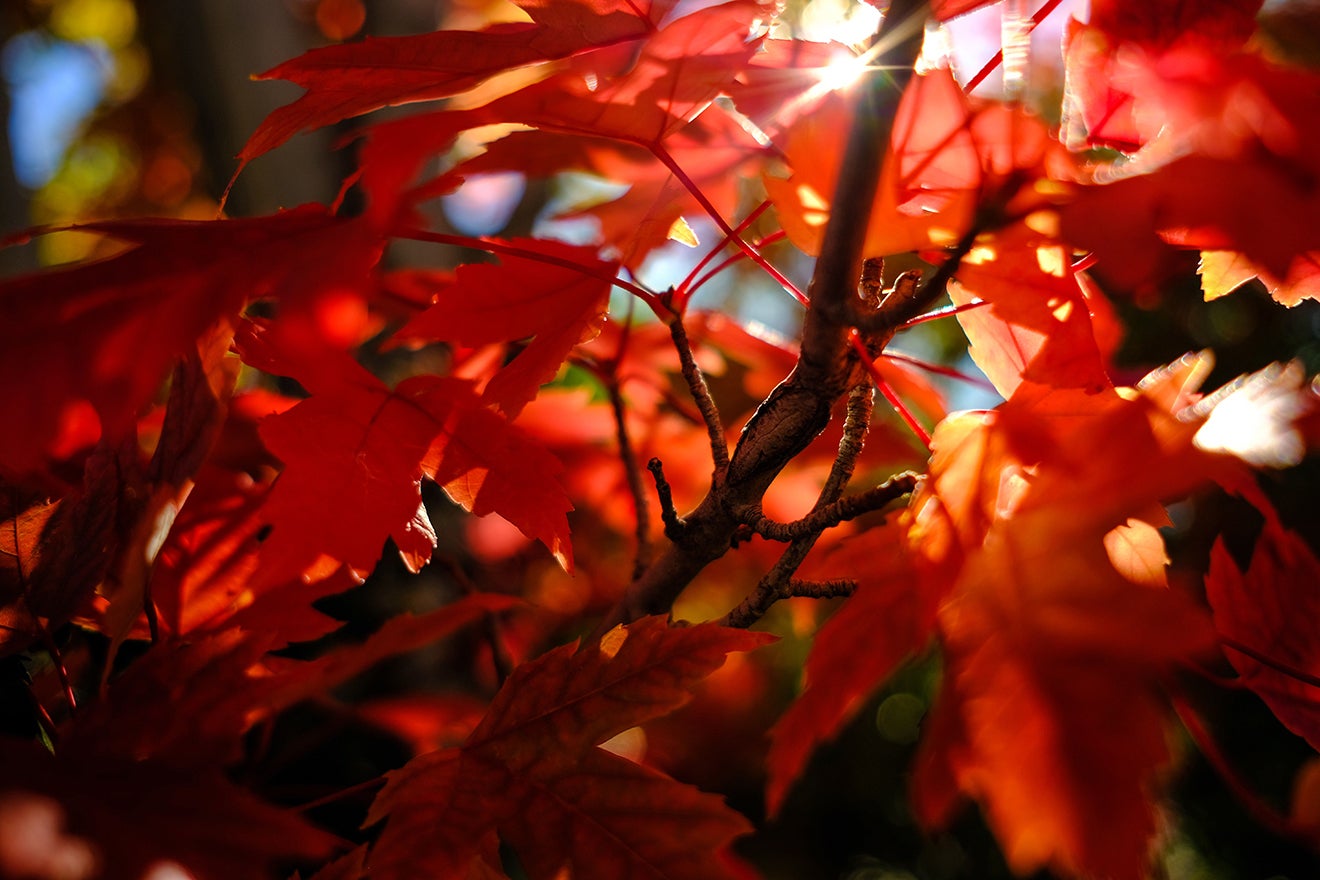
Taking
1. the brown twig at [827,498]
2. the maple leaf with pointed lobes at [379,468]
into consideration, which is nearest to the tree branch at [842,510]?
the brown twig at [827,498]

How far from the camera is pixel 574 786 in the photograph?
0.40 meters

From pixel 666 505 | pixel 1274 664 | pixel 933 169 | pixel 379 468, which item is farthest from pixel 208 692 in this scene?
pixel 1274 664

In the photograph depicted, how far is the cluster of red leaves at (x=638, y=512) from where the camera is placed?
0.94 ft

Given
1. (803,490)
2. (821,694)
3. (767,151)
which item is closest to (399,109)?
(803,490)

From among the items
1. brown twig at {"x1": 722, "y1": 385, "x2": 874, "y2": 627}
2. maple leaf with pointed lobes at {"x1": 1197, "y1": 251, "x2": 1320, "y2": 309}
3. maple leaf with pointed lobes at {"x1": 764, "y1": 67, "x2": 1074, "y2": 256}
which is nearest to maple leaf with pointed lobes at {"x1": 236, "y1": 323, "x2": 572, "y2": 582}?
brown twig at {"x1": 722, "y1": 385, "x2": 874, "y2": 627}

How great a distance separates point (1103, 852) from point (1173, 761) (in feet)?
0.14

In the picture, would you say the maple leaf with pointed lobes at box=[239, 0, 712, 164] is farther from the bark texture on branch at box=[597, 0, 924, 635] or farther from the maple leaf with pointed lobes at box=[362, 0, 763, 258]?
the bark texture on branch at box=[597, 0, 924, 635]

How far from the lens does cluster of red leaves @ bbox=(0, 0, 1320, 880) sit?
0.29m

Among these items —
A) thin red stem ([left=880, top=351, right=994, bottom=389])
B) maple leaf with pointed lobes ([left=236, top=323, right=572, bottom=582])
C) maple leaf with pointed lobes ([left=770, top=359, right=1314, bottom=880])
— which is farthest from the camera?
thin red stem ([left=880, top=351, right=994, bottom=389])

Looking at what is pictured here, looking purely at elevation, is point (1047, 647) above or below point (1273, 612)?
above

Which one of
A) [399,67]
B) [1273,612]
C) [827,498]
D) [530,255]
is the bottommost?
[1273,612]

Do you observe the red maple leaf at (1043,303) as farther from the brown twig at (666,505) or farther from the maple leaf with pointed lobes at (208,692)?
the maple leaf with pointed lobes at (208,692)

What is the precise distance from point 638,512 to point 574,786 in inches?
10.3

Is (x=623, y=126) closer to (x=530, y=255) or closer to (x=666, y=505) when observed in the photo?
(x=530, y=255)
